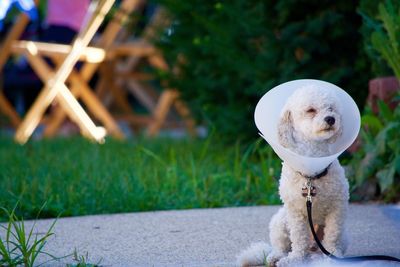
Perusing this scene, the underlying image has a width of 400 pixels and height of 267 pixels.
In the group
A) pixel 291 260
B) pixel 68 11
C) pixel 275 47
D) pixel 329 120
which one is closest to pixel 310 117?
pixel 329 120

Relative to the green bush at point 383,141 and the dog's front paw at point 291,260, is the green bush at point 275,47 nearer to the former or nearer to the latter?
the green bush at point 383,141

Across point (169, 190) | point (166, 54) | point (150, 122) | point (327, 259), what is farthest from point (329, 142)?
point (150, 122)

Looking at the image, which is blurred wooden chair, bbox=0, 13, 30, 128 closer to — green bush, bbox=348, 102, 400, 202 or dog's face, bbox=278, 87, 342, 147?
green bush, bbox=348, 102, 400, 202

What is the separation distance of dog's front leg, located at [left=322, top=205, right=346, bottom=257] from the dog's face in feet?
0.93

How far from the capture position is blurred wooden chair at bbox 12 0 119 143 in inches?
304

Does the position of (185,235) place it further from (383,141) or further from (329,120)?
(383,141)

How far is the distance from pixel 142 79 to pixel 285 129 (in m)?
6.25

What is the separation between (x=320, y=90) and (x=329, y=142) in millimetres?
214

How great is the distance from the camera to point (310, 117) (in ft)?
9.61

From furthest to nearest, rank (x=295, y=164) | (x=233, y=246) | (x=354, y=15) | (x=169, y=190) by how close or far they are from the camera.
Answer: (x=354, y=15), (x=169, y=190), (x=233, y=246), (x=295, y=164)

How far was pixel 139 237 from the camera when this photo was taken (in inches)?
148

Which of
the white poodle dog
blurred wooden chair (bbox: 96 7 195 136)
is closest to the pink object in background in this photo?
blurred wooden chair (bbox: 96 7 195 136)

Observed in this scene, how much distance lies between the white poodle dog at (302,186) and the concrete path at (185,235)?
0.27m

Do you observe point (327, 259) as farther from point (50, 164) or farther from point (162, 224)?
point (50, 164)
